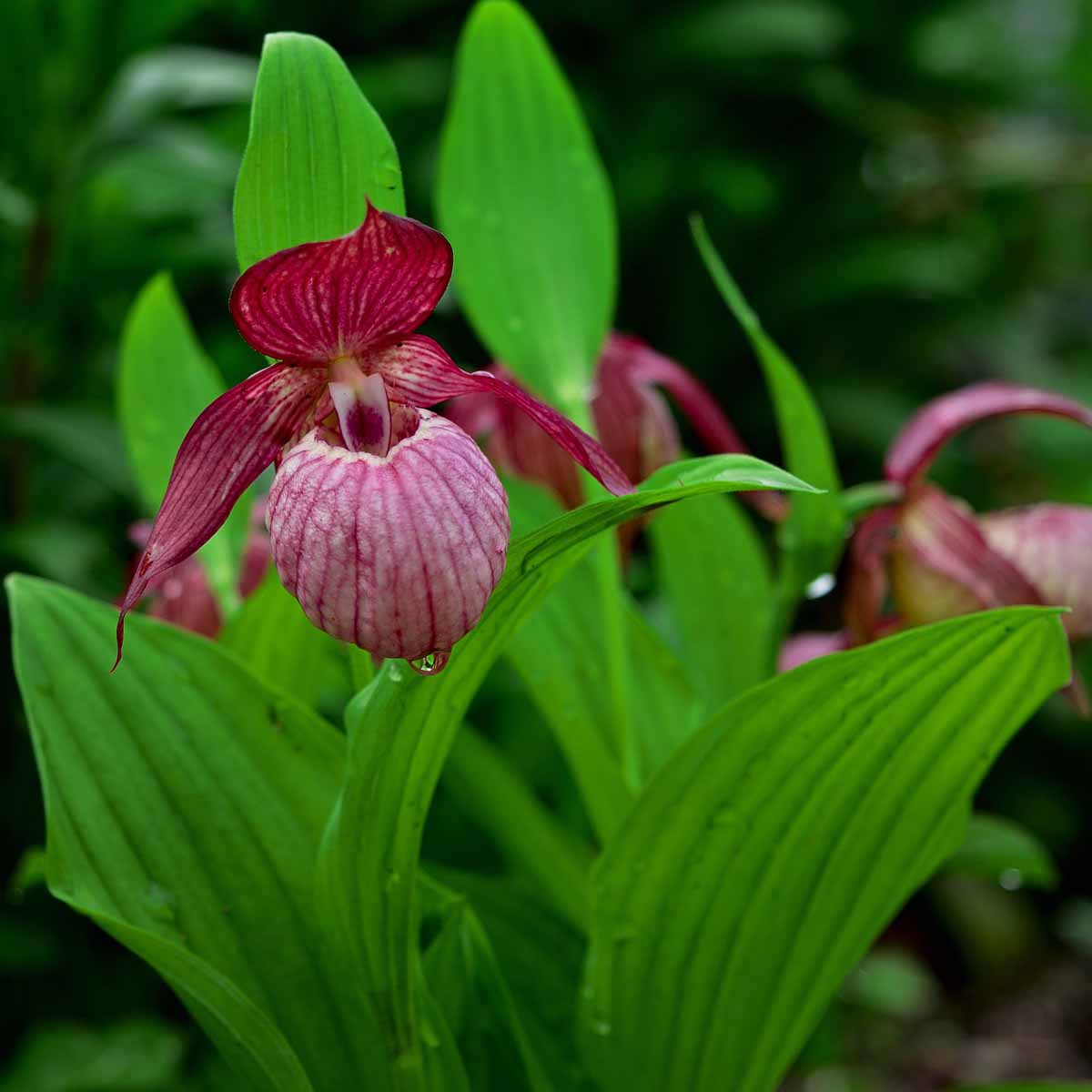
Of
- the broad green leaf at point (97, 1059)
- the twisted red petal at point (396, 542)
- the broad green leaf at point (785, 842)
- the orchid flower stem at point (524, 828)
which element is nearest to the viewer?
the twisted red petal at point (396, 542)

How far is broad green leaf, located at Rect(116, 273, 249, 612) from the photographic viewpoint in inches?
25.8

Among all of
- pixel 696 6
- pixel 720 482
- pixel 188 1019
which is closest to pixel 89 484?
pixel 188 1019

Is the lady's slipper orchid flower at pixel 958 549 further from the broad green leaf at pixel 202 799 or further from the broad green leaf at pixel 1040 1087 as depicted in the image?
the broad green leaf at pixel 202 799

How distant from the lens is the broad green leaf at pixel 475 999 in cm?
54

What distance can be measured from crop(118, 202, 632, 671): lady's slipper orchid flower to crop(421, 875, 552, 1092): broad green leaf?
7.5 inches

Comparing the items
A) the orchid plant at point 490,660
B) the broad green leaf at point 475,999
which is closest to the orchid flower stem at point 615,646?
the orchid plant at point 490,660

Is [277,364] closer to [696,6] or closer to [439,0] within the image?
[439,0]

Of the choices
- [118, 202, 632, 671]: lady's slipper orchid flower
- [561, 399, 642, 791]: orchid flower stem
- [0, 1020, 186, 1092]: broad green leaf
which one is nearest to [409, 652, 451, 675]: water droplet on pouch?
[118, 202, 632, 671]: lady's slipper orchid flower

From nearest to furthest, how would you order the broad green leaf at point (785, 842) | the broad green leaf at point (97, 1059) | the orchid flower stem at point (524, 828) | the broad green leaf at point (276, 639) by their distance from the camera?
the broad green leaf at point (785, 842) → the broad green leaf at point (276, 639) → the orchid flower stem at point (524, 828) → the broad green leaf at point (97, 1059)

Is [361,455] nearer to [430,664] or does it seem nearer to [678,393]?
[430,664]

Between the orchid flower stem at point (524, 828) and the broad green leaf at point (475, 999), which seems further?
the orchid flower stem at point (524, 828)

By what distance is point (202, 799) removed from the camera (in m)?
0.50

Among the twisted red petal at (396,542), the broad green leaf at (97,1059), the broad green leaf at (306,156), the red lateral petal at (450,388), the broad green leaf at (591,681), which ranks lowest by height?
the broad green leaf at (97,1059)

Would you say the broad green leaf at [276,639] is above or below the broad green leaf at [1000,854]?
above
